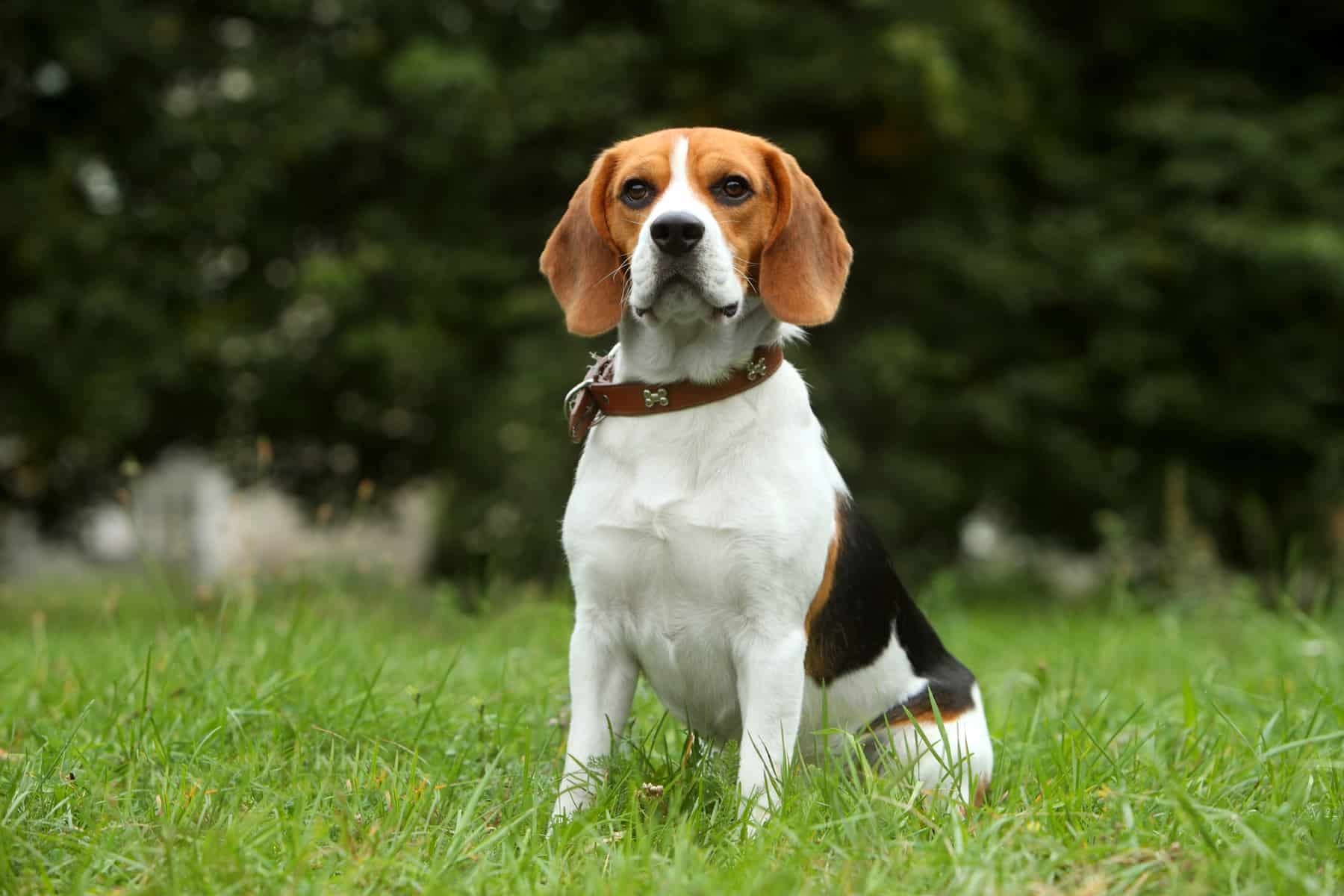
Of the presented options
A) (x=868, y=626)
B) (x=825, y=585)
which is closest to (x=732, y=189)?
(x=825, y=585)

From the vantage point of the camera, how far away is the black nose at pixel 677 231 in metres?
2.83

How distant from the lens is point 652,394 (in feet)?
9.74

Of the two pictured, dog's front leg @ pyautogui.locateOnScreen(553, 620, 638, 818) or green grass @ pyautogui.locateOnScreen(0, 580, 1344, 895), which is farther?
dog's front leg @ pyautogui.locateOnScreen(553, 620, 638, 818)

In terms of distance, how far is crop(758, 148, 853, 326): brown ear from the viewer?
3006 mm

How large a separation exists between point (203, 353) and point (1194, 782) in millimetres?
8611

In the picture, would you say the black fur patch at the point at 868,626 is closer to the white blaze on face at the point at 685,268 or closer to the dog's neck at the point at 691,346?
the dog's neck at the point at 691,346

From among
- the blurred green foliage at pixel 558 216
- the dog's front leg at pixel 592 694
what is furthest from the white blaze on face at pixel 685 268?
the blurred green foliage at pixel 558 216

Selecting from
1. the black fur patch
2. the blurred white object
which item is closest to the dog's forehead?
the black fur patch

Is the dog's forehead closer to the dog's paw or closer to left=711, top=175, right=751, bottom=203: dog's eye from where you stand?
left=711, top=175, right=751, bottom=203: dog's eye

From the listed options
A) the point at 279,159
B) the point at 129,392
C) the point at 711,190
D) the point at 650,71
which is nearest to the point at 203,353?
the point at 129,392

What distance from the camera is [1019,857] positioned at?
92.4 inches

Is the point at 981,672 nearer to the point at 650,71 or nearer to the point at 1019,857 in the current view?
the point at 1019,857

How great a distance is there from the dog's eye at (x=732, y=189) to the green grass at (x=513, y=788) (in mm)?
1262

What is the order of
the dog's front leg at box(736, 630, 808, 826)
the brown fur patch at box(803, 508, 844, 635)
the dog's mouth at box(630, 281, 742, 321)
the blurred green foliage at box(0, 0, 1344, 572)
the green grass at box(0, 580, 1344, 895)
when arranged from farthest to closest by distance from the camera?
the blurred green foliage at box(0, 0, 1344, 572) → the brown fur patch at box(803, 508, 844, 635) → the dog's mouth at box(630, 281, 742, 321) → the dog's front leg at box(736, 630, 808, 826) → the green grass at box(0, 580, 1344, 895)
